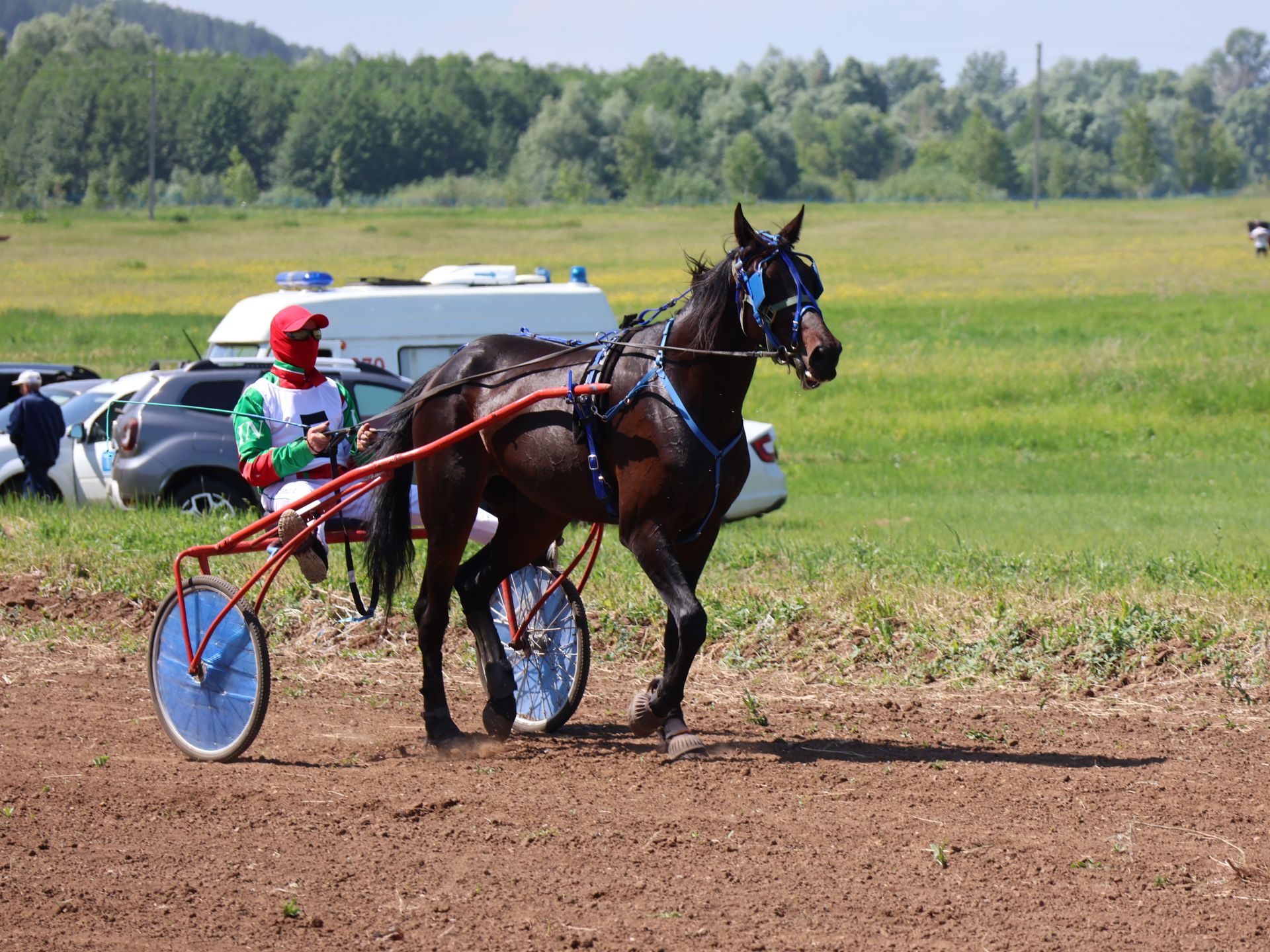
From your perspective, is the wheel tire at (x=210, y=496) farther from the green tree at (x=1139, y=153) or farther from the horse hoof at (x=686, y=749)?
the green tree at (x=1139, y=153)

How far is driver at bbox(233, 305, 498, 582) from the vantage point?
23.1ft

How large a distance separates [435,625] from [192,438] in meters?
7.46

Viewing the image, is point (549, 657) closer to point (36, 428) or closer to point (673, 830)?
point (673, 830)

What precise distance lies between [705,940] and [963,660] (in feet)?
13.5

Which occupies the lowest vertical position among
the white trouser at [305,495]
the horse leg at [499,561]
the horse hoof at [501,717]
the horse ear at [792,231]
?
the horse hoof at [501,717]

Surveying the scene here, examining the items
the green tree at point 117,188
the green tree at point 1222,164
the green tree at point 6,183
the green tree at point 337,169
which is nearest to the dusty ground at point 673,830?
the green tree at point 6,183

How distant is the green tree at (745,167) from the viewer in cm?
11656

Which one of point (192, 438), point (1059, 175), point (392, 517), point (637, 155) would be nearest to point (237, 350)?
point (192, 438)

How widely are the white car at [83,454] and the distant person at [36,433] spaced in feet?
0.77

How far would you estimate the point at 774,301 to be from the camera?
6430 mm

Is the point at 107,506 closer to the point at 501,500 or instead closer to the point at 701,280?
the point at 501,500

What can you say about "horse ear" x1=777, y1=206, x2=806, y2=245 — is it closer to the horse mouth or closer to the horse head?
the horse head

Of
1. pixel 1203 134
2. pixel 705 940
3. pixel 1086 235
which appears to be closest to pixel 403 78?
pixel 1203 134

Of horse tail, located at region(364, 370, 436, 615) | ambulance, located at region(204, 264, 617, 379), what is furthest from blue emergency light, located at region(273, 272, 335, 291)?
horse tail, located at region(364, 370, 436, 615)
